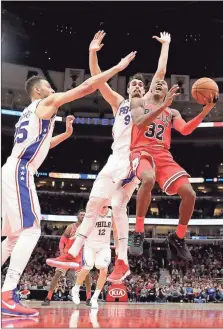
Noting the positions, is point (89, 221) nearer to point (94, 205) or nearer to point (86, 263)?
point (94, 205)

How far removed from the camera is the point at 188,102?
34031 mm

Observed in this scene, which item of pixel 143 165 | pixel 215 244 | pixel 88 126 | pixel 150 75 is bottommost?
pixel 215 244

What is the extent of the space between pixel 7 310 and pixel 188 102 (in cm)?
3063

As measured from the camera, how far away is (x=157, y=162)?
6246mm

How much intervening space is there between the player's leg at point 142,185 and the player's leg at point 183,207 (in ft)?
1.10

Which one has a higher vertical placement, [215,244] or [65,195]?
[65,195]

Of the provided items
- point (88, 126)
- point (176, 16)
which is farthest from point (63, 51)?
point (176, 16)

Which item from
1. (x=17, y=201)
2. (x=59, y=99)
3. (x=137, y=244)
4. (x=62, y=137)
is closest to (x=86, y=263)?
(x=137, y=244)

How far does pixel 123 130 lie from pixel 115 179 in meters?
0.80

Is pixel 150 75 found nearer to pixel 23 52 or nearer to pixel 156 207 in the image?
pixel 23 52

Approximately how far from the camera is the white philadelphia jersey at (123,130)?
717 centimetres

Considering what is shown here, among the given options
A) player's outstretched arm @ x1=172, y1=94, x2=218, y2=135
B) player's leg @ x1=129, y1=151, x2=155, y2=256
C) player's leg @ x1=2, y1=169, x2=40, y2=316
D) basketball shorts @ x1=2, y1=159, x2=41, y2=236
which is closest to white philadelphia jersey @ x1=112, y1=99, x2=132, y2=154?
player's outstretched arm @ x1=172, y1=94, x2=218, y2=135

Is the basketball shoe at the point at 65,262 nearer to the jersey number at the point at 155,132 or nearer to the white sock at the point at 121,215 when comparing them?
the white sock at the point at 121,215

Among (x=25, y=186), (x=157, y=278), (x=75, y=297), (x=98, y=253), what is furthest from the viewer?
(x=157, y=278)
